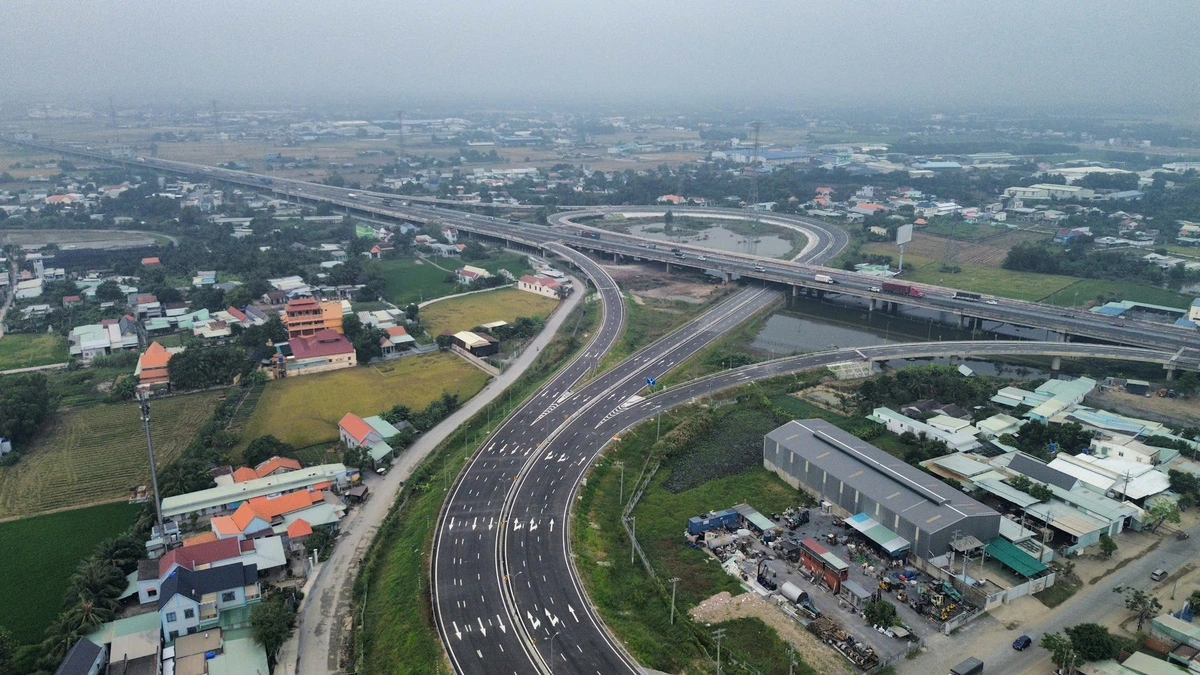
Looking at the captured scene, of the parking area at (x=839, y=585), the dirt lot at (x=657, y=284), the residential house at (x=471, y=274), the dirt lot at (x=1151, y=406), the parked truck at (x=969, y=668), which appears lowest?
the parking area at (x=839, y=585)

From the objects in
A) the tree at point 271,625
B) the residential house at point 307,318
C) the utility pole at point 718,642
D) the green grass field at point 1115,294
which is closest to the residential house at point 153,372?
the residential house at point 307,318

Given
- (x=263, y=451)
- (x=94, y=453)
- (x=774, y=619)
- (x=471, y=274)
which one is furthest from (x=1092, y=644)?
(x=471, y=274)

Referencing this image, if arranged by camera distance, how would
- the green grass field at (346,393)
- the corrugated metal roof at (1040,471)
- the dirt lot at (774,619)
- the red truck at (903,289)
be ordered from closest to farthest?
the dirt lot at (774,619), the corrugated metal roof at (1040,471), the green grass field at (346,393), the red truck at (903,289)

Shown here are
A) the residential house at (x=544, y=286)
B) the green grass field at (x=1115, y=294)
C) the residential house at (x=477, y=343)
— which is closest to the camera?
the residential house at (x=477, y=343)

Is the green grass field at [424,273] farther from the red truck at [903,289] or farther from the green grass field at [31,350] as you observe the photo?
the red truck at [903,289]

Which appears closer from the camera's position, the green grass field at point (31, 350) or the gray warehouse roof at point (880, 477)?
the gray warehouse roof at point (880, 477)

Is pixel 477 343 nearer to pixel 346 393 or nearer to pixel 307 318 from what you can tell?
pixel 346 393

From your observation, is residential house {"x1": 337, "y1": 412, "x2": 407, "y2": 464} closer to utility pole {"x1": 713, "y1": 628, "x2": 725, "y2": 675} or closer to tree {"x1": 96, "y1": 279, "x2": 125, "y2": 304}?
utility pole {"x1": 713, "y1": 628, "x2": 725, "y2": 675}
